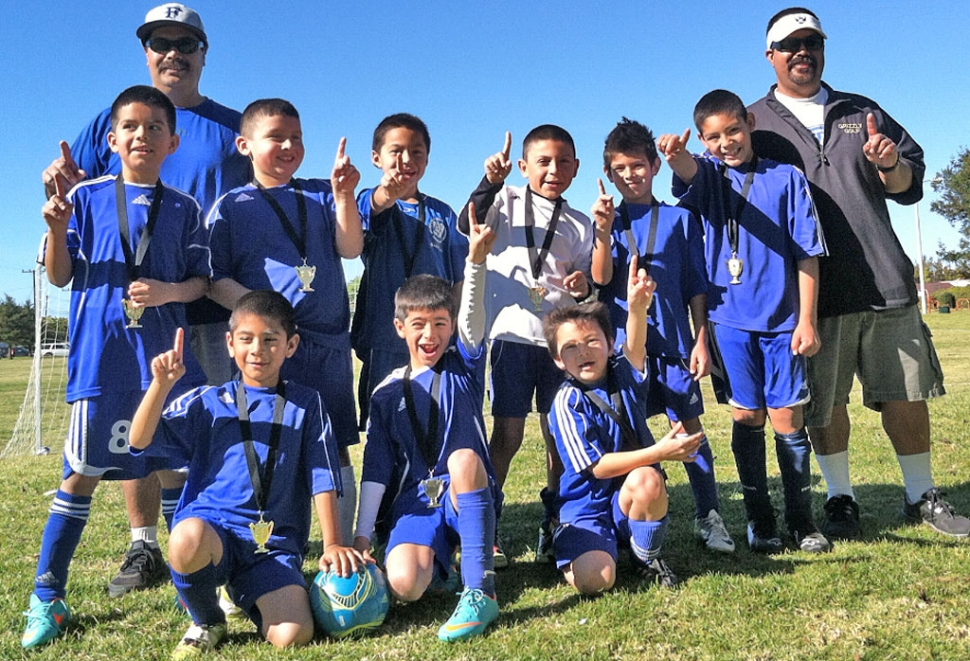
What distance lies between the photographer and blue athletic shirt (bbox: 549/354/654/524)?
4.09m

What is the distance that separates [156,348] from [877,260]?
167 inches

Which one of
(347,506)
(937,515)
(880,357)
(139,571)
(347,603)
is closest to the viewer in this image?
(347,603)

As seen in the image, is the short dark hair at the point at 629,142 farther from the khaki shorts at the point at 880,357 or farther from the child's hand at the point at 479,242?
the khaki shorts at the point at 880,357

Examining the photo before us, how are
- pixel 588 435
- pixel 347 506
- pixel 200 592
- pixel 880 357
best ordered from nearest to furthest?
pixel 200 592
pixel 588 435
pixel 347 506
pixel 880 357

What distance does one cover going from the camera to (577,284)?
181 inches

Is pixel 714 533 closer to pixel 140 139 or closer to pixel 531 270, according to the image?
pixel 531 270

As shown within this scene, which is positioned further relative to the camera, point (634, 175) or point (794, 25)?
point (794, 25)

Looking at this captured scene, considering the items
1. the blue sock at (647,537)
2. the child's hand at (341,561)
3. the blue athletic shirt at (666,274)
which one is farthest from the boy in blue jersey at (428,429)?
the blue athletic shirt at (666,274)

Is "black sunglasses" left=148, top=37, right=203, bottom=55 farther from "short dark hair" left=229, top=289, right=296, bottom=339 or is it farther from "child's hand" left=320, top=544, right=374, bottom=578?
"child's hand" left=320, top=544, right=374, bottom=578

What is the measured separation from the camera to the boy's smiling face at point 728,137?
4727 millimetres

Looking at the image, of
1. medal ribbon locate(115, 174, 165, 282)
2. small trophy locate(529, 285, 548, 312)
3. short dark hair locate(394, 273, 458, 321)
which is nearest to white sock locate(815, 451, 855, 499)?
small trophy locate(529, 285, 548, 312)

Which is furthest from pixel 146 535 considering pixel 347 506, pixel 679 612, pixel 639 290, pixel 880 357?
pixel 880 357

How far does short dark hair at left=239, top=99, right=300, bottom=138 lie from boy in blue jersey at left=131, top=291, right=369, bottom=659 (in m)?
1.17

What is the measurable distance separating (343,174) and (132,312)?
4.14 feet
